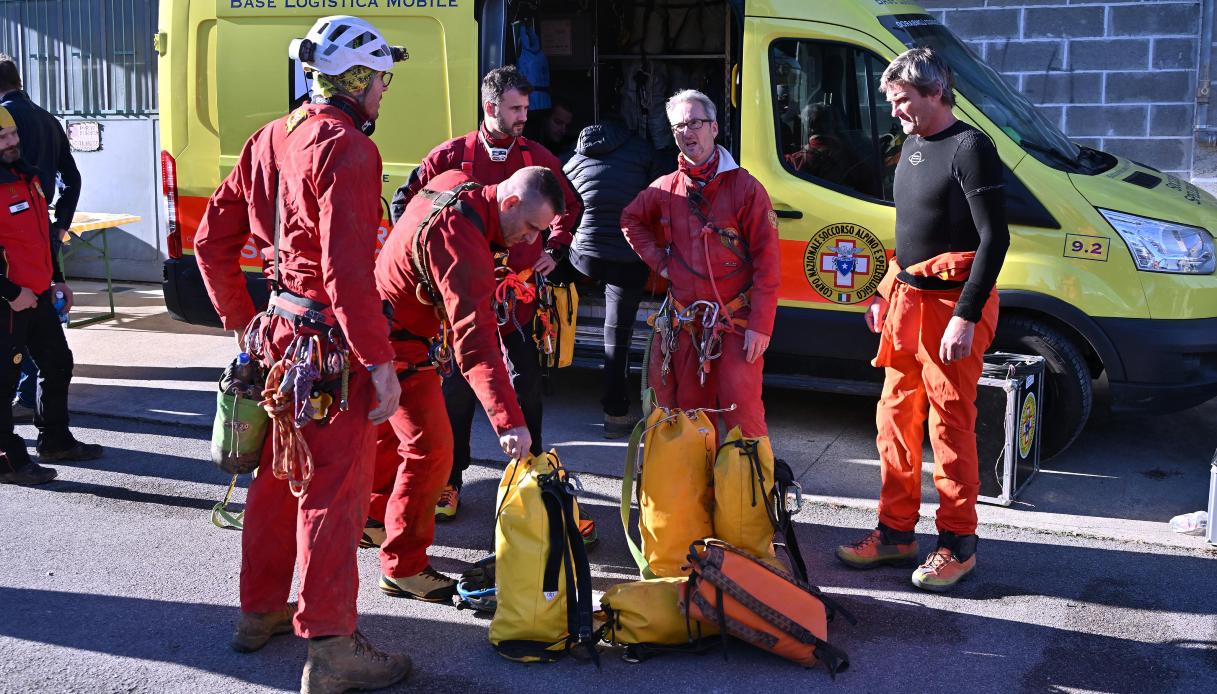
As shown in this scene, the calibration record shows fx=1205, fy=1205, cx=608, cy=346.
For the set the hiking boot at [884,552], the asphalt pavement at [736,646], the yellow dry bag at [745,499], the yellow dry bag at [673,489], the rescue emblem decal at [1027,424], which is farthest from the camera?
the rescue emblem decal at [1027,424]

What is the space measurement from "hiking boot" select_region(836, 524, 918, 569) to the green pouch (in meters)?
2.23

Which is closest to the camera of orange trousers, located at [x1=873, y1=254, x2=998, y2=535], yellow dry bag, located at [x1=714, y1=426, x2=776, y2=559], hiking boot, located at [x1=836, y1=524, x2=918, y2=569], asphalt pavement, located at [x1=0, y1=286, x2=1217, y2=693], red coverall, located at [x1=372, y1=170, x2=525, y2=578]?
red coverall, located at [x1=372, y1=170, x2=525, y2=578]

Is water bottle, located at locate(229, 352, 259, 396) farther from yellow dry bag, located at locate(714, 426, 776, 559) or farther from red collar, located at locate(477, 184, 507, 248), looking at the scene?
yellow dry bag, located at locate(714, 426, 776, 559)

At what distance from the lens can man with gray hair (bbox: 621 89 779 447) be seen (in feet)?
15.2

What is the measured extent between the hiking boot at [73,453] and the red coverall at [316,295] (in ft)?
7.95

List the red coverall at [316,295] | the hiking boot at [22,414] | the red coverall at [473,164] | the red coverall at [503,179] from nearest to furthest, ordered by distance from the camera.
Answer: the red coverall at [316,295]
the red coverall at [503,179]
the red coverall at [473,164]
the hiking boot at [22,414]

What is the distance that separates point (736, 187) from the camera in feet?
15.3

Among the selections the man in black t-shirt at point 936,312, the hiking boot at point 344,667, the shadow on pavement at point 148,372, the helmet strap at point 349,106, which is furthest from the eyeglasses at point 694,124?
the shadow on pavement at point 148,372

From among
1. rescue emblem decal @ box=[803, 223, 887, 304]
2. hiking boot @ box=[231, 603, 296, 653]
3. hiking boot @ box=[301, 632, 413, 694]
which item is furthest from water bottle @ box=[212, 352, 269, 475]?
rescue emblem decal @ box=[803, 223, 887, 304]

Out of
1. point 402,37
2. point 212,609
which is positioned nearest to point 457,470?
point 212,609

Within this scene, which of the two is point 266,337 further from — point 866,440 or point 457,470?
A: point 866,440

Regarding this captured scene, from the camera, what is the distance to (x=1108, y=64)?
29.2ft

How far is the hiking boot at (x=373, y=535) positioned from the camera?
473 cm

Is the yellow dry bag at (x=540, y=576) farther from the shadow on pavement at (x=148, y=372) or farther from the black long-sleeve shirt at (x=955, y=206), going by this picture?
the shadow on pavement at (x=148, y=372)
